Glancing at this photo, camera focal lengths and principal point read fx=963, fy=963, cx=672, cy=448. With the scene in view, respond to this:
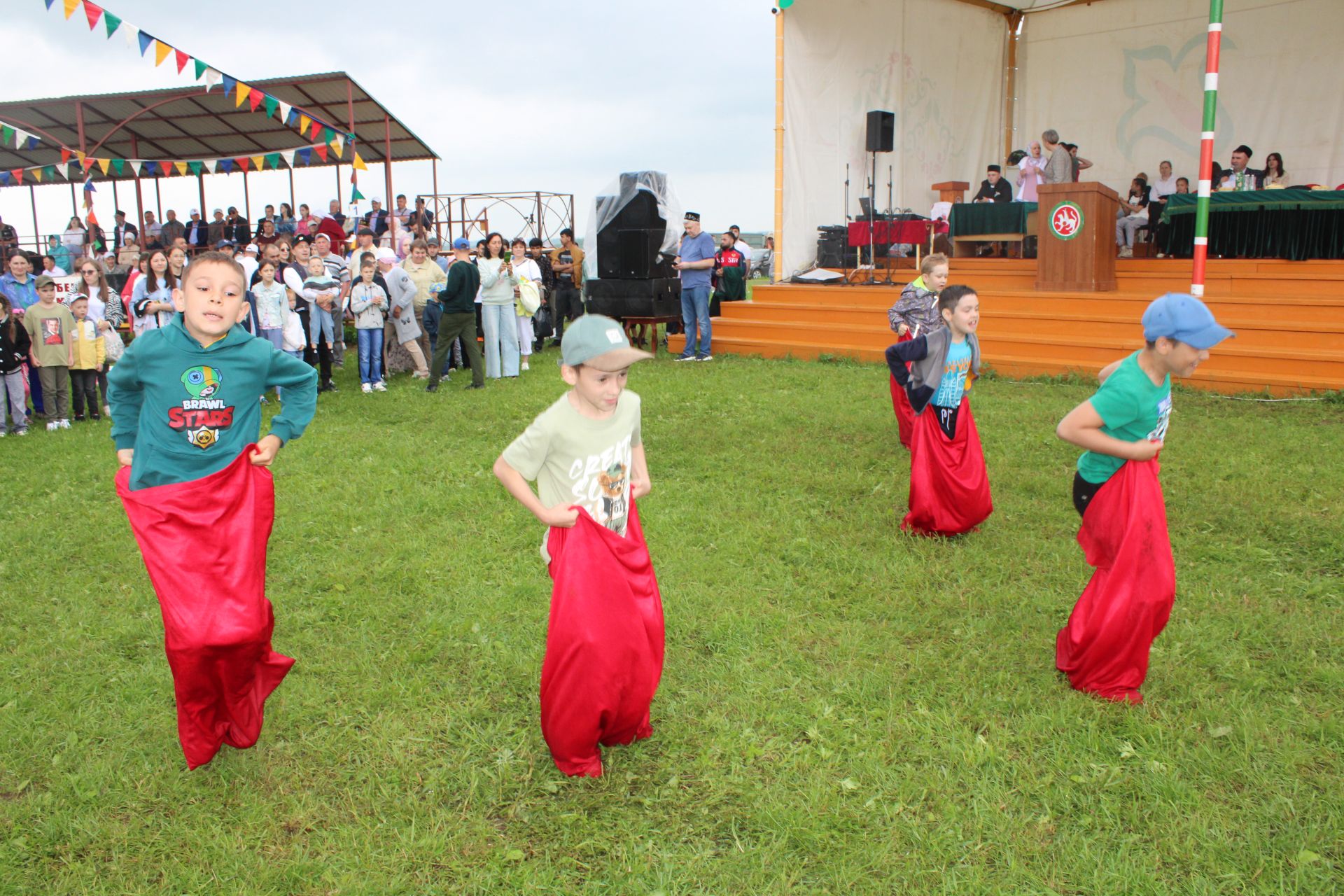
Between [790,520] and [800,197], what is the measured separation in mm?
12388

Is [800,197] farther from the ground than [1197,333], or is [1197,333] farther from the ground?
[800,197]

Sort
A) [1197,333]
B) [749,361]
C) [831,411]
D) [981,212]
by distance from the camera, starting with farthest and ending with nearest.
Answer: [981,212] → [749,361] → [831,411] → [1197,333]

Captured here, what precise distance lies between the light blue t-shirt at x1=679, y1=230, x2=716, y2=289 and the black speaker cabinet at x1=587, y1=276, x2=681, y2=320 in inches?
50.8

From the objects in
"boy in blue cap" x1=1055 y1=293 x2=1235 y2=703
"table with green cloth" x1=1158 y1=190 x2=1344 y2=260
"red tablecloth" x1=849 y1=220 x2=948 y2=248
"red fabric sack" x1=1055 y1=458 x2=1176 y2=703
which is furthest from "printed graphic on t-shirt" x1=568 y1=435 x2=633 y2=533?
"red tablecloth" x1=849 y1=220 x2=948 y2=248

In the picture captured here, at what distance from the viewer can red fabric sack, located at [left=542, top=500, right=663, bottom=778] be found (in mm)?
3369

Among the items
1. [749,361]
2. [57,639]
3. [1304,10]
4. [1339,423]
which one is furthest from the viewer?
[1304,10]

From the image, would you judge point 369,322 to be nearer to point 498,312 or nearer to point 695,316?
point 498,312

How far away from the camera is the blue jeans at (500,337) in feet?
45.0

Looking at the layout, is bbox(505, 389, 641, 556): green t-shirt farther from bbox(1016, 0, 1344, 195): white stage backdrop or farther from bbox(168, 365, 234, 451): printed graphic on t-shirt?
bbox(1016, 0, 1344, 195): white stage backdrop

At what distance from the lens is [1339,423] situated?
9.37 metres

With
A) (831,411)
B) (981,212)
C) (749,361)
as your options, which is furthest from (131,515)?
(981,212)

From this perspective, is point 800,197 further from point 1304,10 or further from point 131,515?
point 131,515

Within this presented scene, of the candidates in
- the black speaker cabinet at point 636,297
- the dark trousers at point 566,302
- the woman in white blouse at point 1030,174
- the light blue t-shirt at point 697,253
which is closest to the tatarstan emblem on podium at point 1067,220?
the woman in white blouse at point 1030,174

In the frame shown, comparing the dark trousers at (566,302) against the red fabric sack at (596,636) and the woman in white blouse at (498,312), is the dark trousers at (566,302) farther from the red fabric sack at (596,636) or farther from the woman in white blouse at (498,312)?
the red fabric sack at (596,636)
